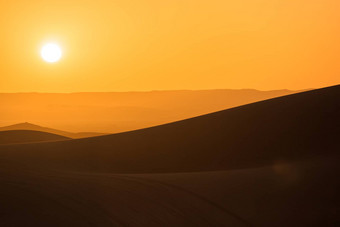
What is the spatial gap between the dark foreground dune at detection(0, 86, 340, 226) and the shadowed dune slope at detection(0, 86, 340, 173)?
0.10 ft

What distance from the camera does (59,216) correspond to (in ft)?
19.6

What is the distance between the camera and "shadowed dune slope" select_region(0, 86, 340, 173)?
11.6 metres

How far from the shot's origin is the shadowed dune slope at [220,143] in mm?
11578

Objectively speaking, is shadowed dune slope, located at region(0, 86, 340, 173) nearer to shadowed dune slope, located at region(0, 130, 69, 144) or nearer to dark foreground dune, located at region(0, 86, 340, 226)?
dark foreground dune, located at region(0, 86, 340, 226)

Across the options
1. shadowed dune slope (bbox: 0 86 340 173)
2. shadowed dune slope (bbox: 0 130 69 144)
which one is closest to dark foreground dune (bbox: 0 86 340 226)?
shadowed dune slope (bbox: 0 86 340 173)

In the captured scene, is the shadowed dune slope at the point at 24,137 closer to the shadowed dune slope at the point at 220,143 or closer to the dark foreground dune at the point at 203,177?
the shadowed dune slope at the point at 220,143

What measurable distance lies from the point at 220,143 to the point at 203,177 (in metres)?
4.64

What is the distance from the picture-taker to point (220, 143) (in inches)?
524

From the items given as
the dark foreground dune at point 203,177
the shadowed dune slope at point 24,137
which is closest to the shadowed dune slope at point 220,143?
the dark foreground dune at point 203,177

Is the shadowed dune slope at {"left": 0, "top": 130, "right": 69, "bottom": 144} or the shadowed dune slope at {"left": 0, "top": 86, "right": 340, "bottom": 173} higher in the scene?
the shadowed dune slope at {"left": 0, "top": 130, "right": 69, "bottom": 144}

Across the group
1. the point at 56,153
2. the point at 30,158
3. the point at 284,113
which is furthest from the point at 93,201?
the point at 284,113

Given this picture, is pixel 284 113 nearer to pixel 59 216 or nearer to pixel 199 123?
pixel 199 123

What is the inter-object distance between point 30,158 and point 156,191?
22.7 feet

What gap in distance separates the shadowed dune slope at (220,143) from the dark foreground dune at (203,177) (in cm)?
3
